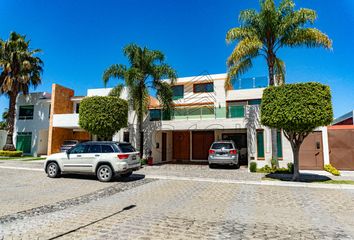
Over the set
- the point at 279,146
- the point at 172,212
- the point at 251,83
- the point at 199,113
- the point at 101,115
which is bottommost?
the point at 172,212

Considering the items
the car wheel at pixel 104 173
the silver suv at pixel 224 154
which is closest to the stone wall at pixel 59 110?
the car wheel at pixel 104 173

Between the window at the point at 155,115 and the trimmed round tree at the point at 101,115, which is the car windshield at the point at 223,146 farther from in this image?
the trimmed round tree at the point at 101,115

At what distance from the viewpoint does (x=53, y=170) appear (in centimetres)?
1169

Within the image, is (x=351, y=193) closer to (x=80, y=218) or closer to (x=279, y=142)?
(x=279, y=142)

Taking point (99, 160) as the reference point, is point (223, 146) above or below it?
above

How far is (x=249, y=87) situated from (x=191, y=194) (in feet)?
53.2

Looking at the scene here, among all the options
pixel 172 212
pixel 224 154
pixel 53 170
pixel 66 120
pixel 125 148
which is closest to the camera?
pixel 172 212

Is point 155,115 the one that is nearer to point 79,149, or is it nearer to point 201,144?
point 201,144

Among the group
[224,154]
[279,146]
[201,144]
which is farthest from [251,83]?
[224,154]

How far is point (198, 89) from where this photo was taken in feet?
80.9

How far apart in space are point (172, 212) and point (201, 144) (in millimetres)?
15667

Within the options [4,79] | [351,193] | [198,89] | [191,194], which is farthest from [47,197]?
[4,79]

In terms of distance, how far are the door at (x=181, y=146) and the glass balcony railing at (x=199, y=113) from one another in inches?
165

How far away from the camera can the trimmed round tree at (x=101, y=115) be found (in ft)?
51.2
